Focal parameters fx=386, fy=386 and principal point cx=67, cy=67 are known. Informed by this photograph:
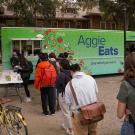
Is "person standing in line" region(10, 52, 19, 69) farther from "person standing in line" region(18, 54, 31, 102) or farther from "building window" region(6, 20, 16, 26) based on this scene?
"building window" region(6, 20, 16, 26)

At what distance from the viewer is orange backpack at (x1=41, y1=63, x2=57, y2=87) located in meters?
9.66

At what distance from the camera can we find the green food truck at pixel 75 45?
1611 centimetres

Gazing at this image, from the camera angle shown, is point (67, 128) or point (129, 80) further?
point (67, 128)

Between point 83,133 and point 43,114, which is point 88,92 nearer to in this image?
point 83,133

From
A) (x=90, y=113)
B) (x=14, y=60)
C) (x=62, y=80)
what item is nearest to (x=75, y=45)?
(x=14, y=60)

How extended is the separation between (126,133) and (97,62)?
14.4m

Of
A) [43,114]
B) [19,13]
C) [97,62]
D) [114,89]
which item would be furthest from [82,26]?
[43,114]

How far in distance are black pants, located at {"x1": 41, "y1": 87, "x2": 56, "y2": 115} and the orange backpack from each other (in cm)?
17

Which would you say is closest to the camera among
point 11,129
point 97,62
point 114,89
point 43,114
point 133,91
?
point 133,91

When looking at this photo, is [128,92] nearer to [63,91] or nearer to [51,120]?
[63,91]

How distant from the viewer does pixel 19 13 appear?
933 inches

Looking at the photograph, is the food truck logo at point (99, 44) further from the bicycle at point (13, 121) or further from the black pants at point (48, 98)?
the bicycle at point (13, 121)

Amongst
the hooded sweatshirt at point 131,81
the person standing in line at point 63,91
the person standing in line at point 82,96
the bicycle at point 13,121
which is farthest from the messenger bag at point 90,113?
the person standing in line at point 63,91

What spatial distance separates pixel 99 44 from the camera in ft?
62.0
